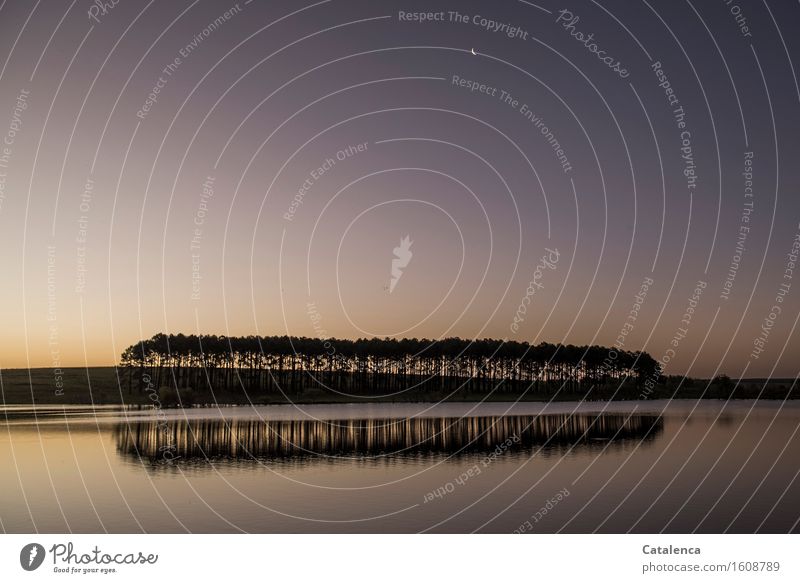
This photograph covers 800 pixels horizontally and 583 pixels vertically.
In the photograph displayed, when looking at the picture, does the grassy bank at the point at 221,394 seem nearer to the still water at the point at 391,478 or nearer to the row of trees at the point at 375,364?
the row of trees at the point at 375,364

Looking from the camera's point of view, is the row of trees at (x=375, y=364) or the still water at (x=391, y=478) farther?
the row of trees at (x=375, y=364)

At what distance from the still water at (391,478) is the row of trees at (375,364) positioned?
3340 centimetres

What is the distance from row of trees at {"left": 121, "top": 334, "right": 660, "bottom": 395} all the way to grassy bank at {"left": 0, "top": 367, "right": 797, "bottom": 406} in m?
1.79

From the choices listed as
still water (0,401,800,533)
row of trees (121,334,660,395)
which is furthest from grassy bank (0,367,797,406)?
still water (0,401,800,533)

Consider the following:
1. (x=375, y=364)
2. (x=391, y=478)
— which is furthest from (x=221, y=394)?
(x=391, y=478)

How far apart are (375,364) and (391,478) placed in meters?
55.2

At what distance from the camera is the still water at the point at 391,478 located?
64.7 feet

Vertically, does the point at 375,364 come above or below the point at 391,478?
above

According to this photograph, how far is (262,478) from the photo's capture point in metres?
25.4

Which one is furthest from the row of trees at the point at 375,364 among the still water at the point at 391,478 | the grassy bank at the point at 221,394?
the still water at the point at 391,478

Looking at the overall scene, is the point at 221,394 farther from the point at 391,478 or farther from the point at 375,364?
the point at 391,478

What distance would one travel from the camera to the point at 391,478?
2583 centimetres
